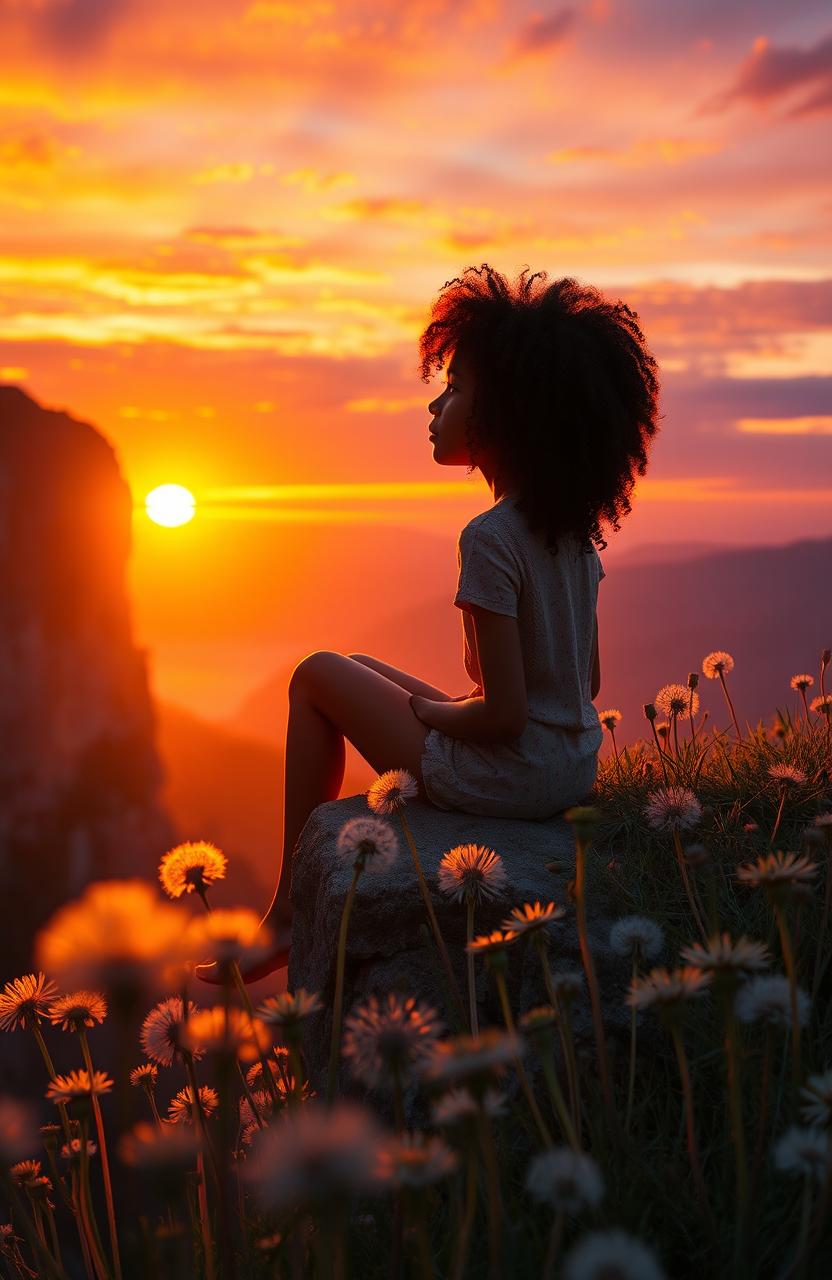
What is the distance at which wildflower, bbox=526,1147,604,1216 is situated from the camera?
1.35m

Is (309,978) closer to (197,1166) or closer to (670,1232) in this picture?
(197,1166)

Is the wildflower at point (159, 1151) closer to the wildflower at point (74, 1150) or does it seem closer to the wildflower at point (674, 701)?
the wildflower at point (74, 1150)

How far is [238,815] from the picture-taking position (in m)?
93.4

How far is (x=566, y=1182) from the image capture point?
137cm

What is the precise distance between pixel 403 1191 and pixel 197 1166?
1451 millimetres

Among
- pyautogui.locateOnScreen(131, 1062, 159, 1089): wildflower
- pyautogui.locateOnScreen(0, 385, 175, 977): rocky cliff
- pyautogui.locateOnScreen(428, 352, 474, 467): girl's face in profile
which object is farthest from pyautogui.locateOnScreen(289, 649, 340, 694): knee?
pyautogui.locateOnScreen(0, 385, 175, 977): rocky cliff

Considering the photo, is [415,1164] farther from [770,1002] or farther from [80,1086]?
[80,1086]

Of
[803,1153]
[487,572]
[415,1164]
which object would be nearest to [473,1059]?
[415,1164]

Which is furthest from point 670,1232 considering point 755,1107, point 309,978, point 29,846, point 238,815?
point 238,815

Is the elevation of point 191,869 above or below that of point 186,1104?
above

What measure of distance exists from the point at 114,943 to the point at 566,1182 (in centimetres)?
64

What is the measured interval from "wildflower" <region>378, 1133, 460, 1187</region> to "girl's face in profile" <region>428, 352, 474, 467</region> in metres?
2.90

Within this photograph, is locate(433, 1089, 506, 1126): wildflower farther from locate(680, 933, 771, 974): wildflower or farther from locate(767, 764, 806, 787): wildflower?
locate(767, 764, 806, 787): wildflower

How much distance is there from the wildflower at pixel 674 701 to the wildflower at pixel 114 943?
3167 mm
